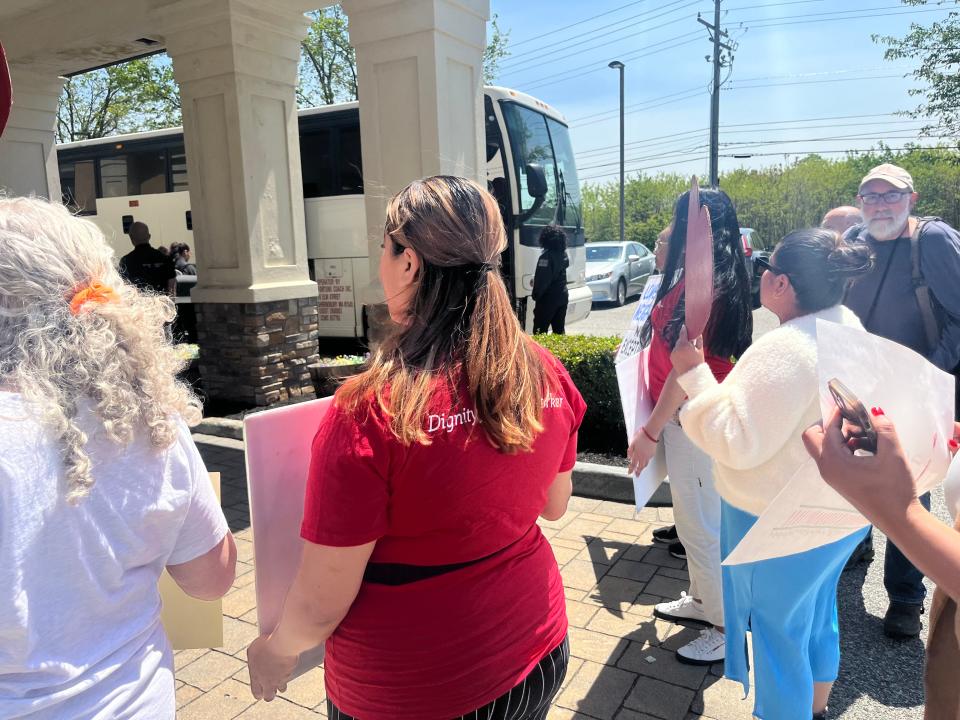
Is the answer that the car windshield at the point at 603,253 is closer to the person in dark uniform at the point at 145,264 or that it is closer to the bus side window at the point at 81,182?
the bus side window at the point at 81,182

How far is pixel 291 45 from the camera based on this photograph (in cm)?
699

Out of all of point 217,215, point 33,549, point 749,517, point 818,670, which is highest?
point 217,215

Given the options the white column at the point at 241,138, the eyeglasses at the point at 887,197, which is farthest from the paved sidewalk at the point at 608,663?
the white column at the point at 241,138

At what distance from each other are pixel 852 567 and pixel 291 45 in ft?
22.0

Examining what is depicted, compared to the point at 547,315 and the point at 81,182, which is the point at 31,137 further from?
the point at 547,315

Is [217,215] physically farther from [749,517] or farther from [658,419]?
[749,517]

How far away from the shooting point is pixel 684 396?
2.71 metres

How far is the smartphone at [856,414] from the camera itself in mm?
1005

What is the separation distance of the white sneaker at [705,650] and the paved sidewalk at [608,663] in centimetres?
4

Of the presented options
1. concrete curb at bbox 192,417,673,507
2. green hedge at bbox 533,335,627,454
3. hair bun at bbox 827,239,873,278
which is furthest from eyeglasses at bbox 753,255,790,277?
green hedge at bbox 533,335,627,454

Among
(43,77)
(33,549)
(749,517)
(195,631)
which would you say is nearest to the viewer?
(33,549)

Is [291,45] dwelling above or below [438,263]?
above

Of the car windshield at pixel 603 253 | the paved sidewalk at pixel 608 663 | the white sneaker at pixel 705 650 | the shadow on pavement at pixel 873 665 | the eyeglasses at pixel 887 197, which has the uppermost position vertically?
the eyeglasses at pixel 887 197

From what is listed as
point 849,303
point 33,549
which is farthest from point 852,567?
point 33,549
